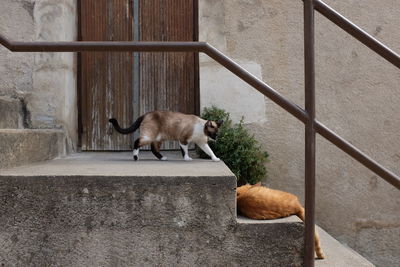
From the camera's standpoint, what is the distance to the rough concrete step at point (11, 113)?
3068 mm

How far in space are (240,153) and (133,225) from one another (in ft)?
5.70

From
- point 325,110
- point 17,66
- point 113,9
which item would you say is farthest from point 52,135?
point 325,110

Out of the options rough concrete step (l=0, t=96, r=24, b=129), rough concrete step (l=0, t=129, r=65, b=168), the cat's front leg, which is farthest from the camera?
the cat's front leg

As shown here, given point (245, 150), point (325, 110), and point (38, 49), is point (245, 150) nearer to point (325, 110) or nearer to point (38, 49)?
point (325, 110)

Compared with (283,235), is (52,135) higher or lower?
higher

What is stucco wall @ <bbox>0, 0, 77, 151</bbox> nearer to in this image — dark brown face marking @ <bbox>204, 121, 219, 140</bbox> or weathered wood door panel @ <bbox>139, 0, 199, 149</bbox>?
weathered wood door panel @ <bbox>139, 0, 199, 149</bbox>

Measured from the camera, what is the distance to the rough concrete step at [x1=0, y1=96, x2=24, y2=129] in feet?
10.1

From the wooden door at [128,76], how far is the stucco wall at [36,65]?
0.37 meters

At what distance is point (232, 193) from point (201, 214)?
6.4 inches

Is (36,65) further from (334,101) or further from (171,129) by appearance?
(334,101)

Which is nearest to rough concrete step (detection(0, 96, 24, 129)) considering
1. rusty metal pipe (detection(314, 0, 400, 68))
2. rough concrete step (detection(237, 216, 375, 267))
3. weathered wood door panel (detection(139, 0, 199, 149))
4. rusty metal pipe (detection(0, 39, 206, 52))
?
weathered wood door panel (detection(139, 0, 199, 149))

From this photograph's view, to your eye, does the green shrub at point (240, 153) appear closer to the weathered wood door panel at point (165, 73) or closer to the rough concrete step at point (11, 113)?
the weathered wood door panel at point (165, 73)

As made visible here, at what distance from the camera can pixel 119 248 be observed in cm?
184

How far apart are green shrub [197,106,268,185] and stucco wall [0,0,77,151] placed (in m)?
1.37
